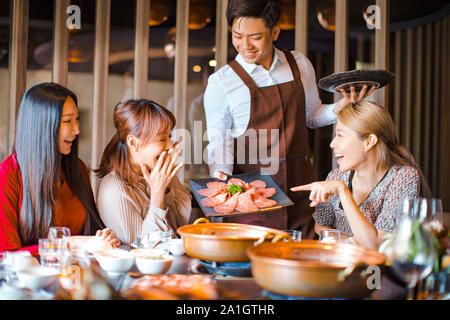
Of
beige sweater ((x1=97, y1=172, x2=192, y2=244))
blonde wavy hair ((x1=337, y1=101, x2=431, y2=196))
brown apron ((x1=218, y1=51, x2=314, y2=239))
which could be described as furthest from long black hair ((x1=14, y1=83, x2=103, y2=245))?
blonde wavy hair ((x1=337, y1=101, x2=431, y2=196))

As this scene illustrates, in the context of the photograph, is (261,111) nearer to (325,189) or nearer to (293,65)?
(293,65)

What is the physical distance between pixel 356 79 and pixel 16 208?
1693 millimetres

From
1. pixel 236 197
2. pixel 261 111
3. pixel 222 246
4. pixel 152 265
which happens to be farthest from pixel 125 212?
pixel 261 111

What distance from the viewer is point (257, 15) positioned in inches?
105

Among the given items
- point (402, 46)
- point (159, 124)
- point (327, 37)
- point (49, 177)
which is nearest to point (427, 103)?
point (402, 46)

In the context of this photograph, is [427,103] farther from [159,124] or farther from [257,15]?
[159,124]

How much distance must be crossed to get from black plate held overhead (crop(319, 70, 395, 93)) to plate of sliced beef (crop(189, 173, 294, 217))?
24.0 inches

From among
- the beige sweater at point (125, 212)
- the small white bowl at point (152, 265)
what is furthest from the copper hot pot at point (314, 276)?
the beige sweater at point (125, 212)

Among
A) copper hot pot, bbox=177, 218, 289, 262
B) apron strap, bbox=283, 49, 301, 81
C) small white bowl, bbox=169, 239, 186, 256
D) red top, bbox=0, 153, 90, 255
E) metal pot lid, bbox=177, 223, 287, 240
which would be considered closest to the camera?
copper hot pot, bbox=177, 218, 289, 262

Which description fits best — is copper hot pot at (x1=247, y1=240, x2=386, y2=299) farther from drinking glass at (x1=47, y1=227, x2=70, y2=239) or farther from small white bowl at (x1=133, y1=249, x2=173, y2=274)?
drinking glass at (x1=47, y1=227, x2=70, y2=239)

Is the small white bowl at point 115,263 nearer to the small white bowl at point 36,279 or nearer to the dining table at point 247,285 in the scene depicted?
the dining table at point 247,285

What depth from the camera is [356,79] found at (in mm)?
2377

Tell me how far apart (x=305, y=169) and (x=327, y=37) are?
998 mm

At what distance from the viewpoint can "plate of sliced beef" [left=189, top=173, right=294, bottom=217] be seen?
7.09 ft
